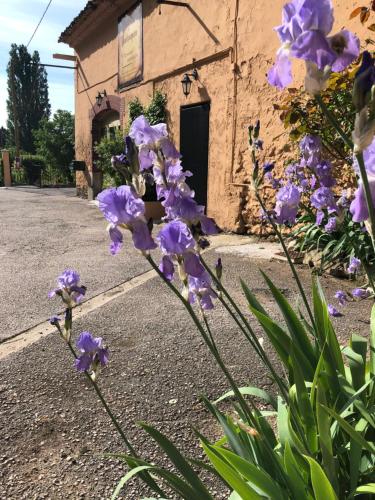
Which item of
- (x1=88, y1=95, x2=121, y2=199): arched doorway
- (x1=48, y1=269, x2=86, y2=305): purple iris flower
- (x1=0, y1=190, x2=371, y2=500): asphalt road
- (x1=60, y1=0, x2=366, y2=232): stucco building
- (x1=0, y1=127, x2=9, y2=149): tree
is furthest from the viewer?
(x1=0, y1=127, x2=9, y2=149): tree

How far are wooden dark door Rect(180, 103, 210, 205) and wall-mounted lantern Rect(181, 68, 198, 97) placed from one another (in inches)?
12.3

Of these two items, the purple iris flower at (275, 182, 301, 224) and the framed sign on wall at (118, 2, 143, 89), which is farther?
the framed sign on wall at (118, 2, 143, 89)

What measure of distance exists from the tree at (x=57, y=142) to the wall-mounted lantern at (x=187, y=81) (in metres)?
14.8

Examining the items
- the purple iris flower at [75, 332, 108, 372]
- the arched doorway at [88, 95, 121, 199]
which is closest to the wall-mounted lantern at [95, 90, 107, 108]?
the arched doorway at [88, 95, 121, 199]

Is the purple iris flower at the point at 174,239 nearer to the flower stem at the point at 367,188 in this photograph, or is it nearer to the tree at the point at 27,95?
→ the flower stem at the point at 367,188

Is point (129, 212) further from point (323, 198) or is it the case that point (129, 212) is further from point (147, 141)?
point (323, 198)

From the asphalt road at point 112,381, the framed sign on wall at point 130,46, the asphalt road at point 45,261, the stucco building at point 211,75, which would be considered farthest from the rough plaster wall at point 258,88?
the framed sign on wall at point 130,46

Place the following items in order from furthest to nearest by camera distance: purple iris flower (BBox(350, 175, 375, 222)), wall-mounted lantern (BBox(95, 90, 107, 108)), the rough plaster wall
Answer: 1. wall-mounted lantern (BBox(95, 90, 107, 108))
2. the rough plaster wall
3. purple iris flower (BBox(350, 175, 375, 222))

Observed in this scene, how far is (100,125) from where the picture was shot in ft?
43.3

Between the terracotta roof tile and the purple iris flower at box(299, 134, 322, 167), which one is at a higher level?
the terracotta roof tile

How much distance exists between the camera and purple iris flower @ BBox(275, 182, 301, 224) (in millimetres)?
1686

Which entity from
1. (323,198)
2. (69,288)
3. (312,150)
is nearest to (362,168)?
(69,288)

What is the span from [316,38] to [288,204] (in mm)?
902

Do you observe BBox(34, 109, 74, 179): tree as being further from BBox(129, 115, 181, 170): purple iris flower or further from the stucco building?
BBox(129, 115, 181, 170): purple iris flower
